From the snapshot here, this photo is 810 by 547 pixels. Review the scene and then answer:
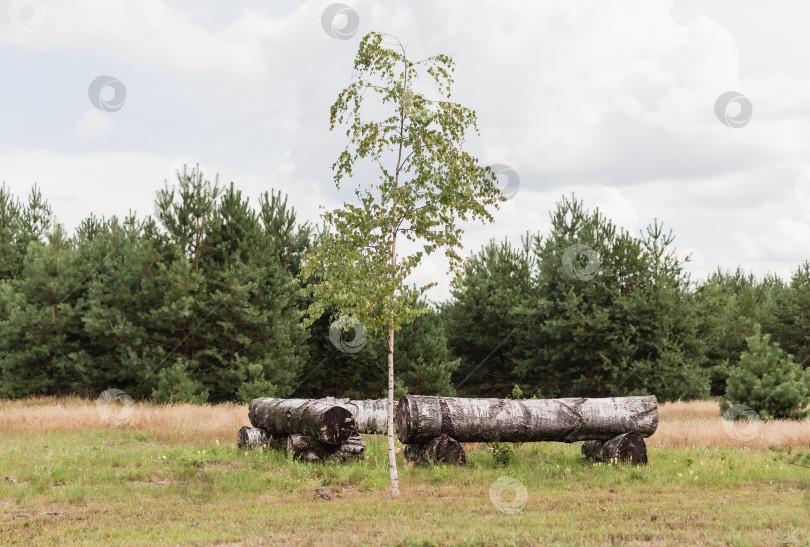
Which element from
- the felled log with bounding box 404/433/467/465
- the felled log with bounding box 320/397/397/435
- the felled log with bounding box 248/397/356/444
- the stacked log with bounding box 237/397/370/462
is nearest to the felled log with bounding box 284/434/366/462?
the stacked log with bounding box 237/397/370/462

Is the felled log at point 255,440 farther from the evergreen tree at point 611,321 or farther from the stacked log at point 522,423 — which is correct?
the evergreen tree at point 611,321

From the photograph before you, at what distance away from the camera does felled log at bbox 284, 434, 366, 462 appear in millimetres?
13461

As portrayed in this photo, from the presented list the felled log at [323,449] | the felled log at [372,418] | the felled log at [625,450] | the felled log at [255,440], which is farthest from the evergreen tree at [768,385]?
the felled log at [255,440]

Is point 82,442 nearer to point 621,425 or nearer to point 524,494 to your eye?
point 524,494

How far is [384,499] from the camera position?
34.2 feet

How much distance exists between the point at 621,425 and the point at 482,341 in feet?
72.7

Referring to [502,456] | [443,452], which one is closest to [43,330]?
[443,452]

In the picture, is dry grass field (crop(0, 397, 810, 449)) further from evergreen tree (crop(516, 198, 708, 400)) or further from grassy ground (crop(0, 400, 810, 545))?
evergreen tree (crop(516, 198, 708, 400))

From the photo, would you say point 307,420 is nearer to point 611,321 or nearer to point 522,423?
point 522,423

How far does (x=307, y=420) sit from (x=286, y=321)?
53.6 feet

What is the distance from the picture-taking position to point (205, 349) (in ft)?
91.0

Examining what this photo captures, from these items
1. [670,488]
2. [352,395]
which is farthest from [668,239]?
[670,488]

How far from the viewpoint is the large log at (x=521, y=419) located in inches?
515

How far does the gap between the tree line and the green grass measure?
40.1 ft
